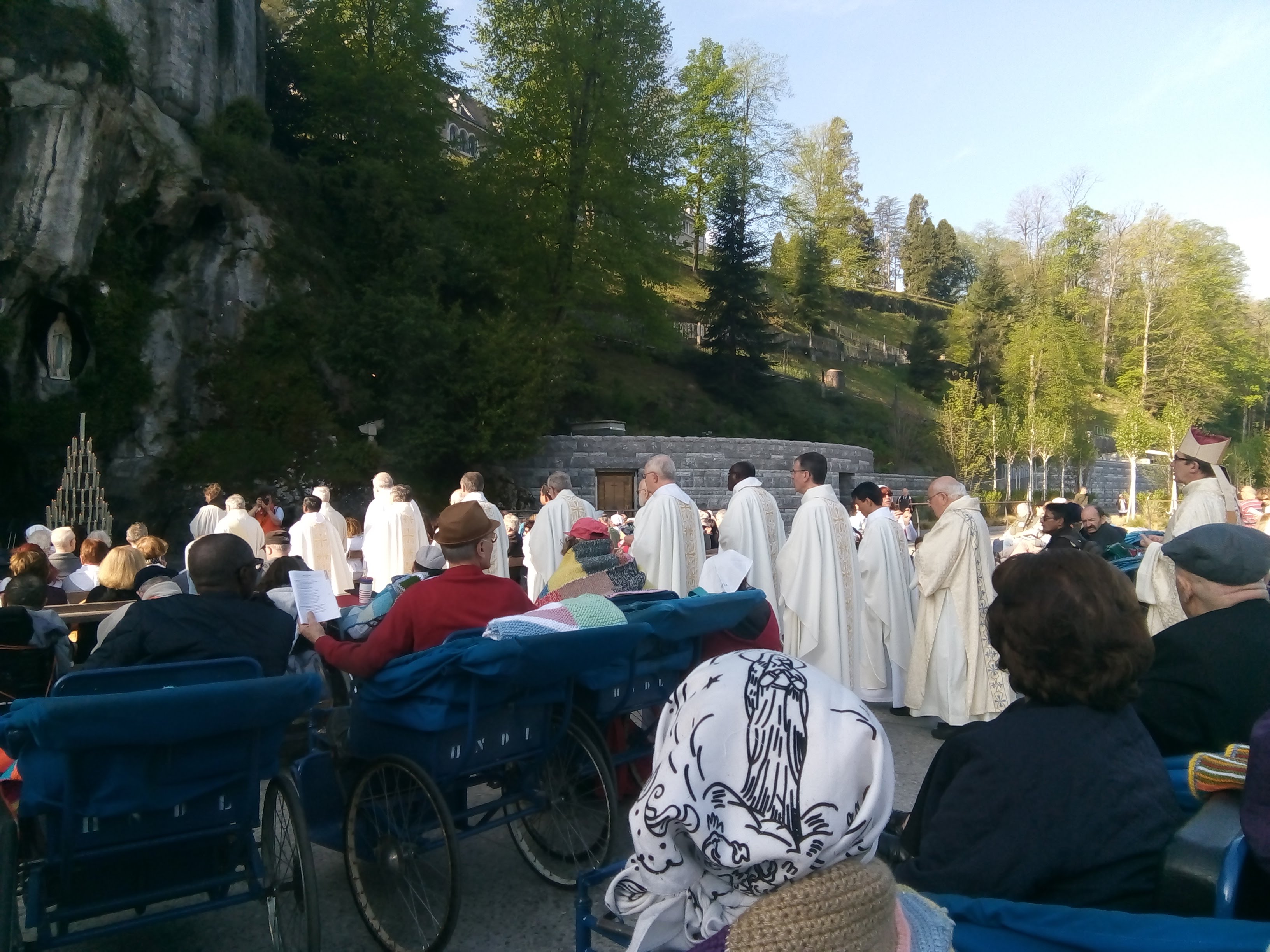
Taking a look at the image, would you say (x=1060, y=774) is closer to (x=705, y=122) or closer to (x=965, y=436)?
(x=965, y=436)

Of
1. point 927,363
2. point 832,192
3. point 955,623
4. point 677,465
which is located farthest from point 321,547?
point 832,192

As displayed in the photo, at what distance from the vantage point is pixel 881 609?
340 inches

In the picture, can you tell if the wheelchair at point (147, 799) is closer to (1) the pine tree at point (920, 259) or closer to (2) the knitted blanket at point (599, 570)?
(2) the knitted blanket at point (599, 570)

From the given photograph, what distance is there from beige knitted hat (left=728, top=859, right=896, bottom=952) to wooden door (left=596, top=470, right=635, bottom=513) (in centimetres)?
2525

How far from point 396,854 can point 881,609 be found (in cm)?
564

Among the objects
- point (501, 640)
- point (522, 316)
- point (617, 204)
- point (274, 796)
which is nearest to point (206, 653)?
point (274, 796)

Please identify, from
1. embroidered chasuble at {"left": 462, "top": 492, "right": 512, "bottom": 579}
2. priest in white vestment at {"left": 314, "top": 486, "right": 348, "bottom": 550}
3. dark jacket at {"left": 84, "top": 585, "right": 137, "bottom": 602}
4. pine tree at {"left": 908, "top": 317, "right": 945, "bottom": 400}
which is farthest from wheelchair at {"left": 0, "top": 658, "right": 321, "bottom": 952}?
pine tree at {"left": 908, "top": 317, "right": 945, "bottom": 400}

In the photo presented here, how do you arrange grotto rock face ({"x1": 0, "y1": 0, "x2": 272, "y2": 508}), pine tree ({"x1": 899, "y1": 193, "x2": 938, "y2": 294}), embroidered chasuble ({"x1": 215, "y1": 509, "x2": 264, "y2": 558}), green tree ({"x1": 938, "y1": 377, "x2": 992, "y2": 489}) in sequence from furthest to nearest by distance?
pine tree ({"x1": 899, "y1": 193, "x2": 938, "y2": 294}) → green tree ({"x1": 938, "y1": 377, "x2": 992, "y2": 489}) → grotto rock face ({"x1": 0, "y1": 0, "x2": 272, "y2": 508}) → embroidered chasuble ({"x1": 215, "y1": 509, "x2": 264, "y2": 558})

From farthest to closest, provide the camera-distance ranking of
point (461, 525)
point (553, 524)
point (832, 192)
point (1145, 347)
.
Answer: point (832, 192) → point (1145, 347) → point (553, 524) → point (461, 525)

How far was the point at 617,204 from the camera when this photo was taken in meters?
30.7

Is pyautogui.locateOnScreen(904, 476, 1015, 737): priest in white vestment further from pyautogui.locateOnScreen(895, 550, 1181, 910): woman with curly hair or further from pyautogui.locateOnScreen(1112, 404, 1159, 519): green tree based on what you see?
pyautogui.locateOnScreen(1112, 404, 1159, 519): green tree

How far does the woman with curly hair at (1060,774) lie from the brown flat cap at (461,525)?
243 cm

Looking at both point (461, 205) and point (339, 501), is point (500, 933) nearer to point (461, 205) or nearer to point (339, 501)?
point (339, 501)

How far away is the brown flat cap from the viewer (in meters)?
4.34
